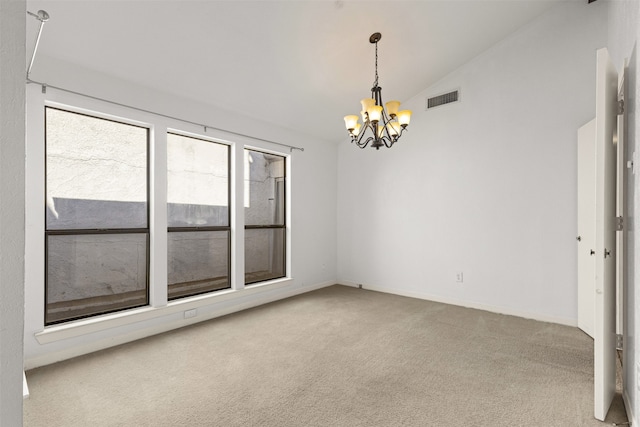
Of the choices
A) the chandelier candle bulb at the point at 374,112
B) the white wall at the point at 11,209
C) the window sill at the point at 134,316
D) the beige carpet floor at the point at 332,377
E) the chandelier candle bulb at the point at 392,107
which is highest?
the chandelier candle bulb at the point at 392,107

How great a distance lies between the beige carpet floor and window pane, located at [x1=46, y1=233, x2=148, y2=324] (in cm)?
50

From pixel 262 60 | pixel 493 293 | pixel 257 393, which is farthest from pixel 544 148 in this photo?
pixel 257 393

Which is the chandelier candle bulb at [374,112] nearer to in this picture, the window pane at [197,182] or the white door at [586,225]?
the window pane at [197,182]

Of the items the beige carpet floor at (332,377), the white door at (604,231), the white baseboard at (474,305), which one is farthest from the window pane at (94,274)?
the white door at (604,231)

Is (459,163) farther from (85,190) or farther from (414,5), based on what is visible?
(85,190)

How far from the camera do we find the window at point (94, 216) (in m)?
2.90

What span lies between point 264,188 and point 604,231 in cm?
401

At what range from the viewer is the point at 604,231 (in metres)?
1.97

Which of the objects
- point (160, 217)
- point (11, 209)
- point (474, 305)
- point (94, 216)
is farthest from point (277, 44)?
point (474, 305)

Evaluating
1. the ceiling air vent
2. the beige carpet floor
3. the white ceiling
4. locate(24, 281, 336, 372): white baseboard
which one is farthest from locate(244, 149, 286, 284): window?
the ceiling air vent

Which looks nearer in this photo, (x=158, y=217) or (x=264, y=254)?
(x=158, y=217)

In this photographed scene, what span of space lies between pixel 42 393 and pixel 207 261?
2.06 meters

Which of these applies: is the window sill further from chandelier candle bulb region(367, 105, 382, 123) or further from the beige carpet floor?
chandelier candle bulb region(367, 105, 382, 123)

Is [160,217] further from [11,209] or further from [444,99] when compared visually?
[444,99]
